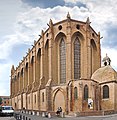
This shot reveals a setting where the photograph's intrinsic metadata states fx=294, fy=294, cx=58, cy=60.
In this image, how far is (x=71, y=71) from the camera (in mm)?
59594

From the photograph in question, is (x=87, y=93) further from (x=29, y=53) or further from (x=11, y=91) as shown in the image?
(x=11, y=91)

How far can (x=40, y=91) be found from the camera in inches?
2537

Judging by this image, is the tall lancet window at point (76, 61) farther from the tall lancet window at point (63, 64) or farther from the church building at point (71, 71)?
the tall lancet window at point (63, 64)

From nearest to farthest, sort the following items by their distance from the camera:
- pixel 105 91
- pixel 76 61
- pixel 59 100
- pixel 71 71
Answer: pixel 105 91
pixel 59 100
pixel 71 71
pixel 76 61

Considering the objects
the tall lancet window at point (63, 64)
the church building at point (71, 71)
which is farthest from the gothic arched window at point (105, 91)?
the tall lancet window at point (63, 64)

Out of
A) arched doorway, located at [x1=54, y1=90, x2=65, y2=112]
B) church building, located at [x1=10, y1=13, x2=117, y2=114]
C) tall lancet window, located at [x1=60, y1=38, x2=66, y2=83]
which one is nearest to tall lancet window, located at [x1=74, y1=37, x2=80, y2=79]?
church building, located at [x1=10, y1=13, x2=117, y2=114]

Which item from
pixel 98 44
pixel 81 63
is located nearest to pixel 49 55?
pixel 81 63

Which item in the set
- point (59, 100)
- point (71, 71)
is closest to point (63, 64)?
point (71, 71)

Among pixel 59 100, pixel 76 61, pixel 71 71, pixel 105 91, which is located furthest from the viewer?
pixel 76 61

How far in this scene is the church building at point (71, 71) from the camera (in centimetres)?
5200

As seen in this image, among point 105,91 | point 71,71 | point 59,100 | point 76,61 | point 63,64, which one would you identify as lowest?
point 59,100

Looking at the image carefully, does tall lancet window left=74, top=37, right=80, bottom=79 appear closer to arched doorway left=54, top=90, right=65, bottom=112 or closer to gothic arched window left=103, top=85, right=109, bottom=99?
arched doorway left=54, top=90, right=65, bottom=112

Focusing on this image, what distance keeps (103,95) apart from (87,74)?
329 inches

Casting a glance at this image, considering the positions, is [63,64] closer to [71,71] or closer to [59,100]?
[71,71]
